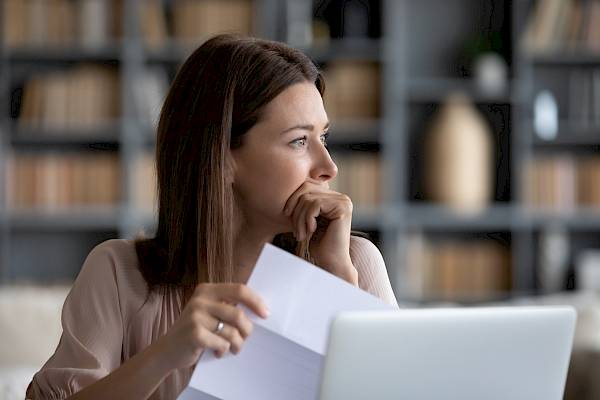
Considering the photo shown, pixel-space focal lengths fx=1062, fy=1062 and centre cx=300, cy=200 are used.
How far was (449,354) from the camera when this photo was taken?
3.42ft

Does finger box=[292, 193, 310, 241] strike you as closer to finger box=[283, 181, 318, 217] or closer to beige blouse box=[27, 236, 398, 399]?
finger box=[283, 181, 318, 217]

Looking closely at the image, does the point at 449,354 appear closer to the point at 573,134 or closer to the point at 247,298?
the point at 247,298

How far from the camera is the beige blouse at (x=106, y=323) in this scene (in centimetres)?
141

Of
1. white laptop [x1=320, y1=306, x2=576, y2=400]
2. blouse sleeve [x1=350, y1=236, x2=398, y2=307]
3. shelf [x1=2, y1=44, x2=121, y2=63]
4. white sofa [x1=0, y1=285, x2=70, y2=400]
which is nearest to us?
white laptop [x1=320, y1=306, x2=576, y2=400]

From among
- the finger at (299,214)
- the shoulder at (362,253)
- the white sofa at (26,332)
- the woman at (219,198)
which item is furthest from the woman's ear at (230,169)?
the white sofa at (26,332)

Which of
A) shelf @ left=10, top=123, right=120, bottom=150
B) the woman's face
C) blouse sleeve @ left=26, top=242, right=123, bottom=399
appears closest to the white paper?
blouse sleeve @ left=26, top=242, right=123, bottom=399

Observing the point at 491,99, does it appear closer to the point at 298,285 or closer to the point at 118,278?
the point at 118,278

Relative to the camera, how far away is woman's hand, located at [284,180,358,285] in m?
1.48

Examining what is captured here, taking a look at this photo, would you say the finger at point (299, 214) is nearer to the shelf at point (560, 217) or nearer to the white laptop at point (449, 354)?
the white laptop at point (449, 354)

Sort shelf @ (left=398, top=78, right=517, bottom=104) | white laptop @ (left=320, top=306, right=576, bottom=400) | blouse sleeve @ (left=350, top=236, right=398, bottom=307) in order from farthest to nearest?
shelf @ (left=398, top=78, right=517, bottom=104) → blouse sleeve @ (left=350, top=236, right=398, bottom=307) → white laptop @ (left=320, top=306, right=576, bottom=400)

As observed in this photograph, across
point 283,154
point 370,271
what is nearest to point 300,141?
point 283,154

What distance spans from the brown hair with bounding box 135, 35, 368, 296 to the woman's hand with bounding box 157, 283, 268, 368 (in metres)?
0.34

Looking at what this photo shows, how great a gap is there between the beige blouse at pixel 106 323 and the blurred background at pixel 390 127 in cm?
311

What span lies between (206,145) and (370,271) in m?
0.34
